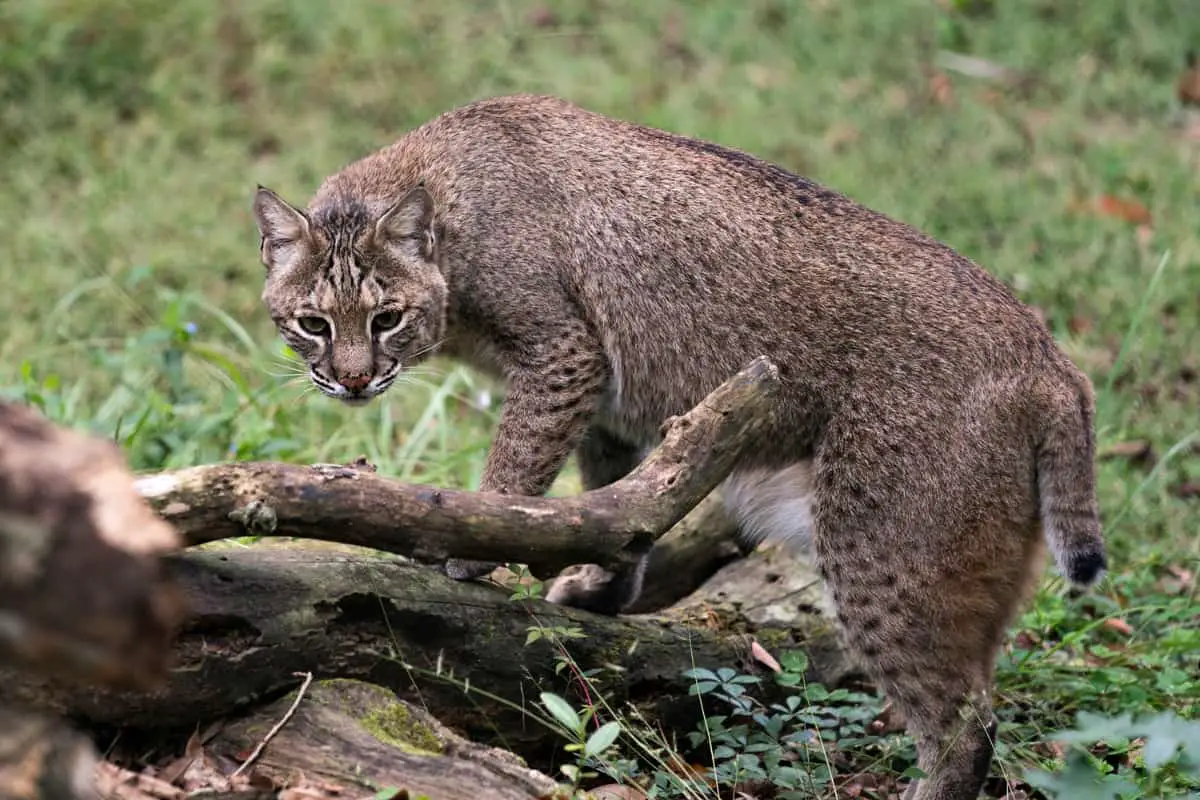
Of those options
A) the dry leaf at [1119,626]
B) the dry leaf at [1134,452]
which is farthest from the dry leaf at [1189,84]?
the dry leaf at [1119,626]

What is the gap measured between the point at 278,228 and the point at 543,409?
1.08 m

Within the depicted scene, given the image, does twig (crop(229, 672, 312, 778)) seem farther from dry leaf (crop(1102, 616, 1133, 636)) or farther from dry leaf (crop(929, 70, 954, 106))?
dry leaf (crop(929, 70, 954, 106))

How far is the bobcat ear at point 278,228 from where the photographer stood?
4871 mm

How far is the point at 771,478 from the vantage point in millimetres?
4957

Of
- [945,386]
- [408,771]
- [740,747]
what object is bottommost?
[740,747]

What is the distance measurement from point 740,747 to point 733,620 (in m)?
0.60

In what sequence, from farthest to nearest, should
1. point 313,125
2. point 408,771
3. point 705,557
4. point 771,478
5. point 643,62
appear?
point 643,62, point 313,125, point 705,557, point 771,478, point 408,771

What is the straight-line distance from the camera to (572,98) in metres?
9.78

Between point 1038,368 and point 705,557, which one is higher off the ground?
point 1038,368

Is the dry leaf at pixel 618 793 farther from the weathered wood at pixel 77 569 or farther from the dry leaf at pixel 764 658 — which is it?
the weathered wood at pixel 77 569

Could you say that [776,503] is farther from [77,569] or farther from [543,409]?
[77,569]

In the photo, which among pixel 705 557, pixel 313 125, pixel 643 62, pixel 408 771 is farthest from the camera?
pixel 643 62

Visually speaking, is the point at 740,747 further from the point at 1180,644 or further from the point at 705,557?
the point at 1180,644

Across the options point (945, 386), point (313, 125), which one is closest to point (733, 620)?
point (945, 386)
